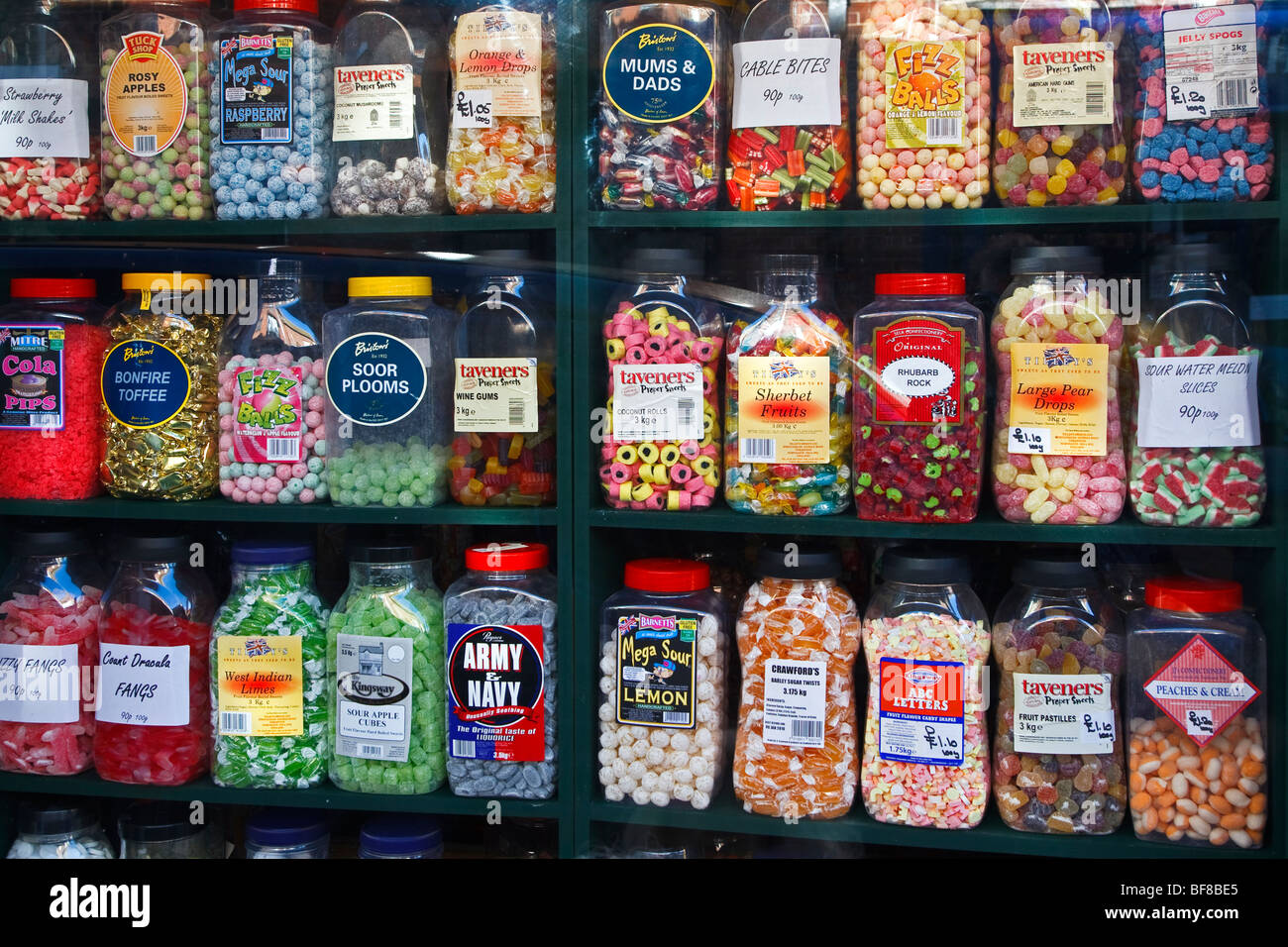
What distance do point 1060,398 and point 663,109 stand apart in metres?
0.71

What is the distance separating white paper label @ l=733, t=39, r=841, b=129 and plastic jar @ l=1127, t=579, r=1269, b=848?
847 millimetres

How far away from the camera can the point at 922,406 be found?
1.57m

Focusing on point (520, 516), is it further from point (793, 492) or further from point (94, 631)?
point (94, 631)

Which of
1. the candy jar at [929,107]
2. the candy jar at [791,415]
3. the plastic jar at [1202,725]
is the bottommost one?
the plastic jar at [1202,725]

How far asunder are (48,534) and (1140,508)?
1.69 meters

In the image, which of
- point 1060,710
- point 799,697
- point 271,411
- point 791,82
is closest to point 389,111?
point 271,411

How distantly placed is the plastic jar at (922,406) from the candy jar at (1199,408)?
0.73ft

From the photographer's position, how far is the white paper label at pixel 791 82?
63.2 inches

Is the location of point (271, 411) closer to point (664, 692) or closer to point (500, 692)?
point (500, 692)

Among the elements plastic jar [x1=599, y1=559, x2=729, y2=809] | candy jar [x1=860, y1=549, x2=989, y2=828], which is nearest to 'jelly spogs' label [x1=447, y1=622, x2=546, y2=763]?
plastic jar [x1=599, y1=559, x2=729, y2=809]

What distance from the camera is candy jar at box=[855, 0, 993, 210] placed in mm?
1574

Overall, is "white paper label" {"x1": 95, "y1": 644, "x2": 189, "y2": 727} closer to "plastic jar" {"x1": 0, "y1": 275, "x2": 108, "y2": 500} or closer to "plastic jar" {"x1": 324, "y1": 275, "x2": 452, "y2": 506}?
"plastic jar" {"x1": 0, "y1": 275, "x2": 108, "y2": 500}

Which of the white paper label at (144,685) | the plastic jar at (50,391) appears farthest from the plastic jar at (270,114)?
the white paper label at (144,685)

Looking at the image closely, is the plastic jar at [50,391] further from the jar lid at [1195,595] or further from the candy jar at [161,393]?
the jar lid at [1195,595]
